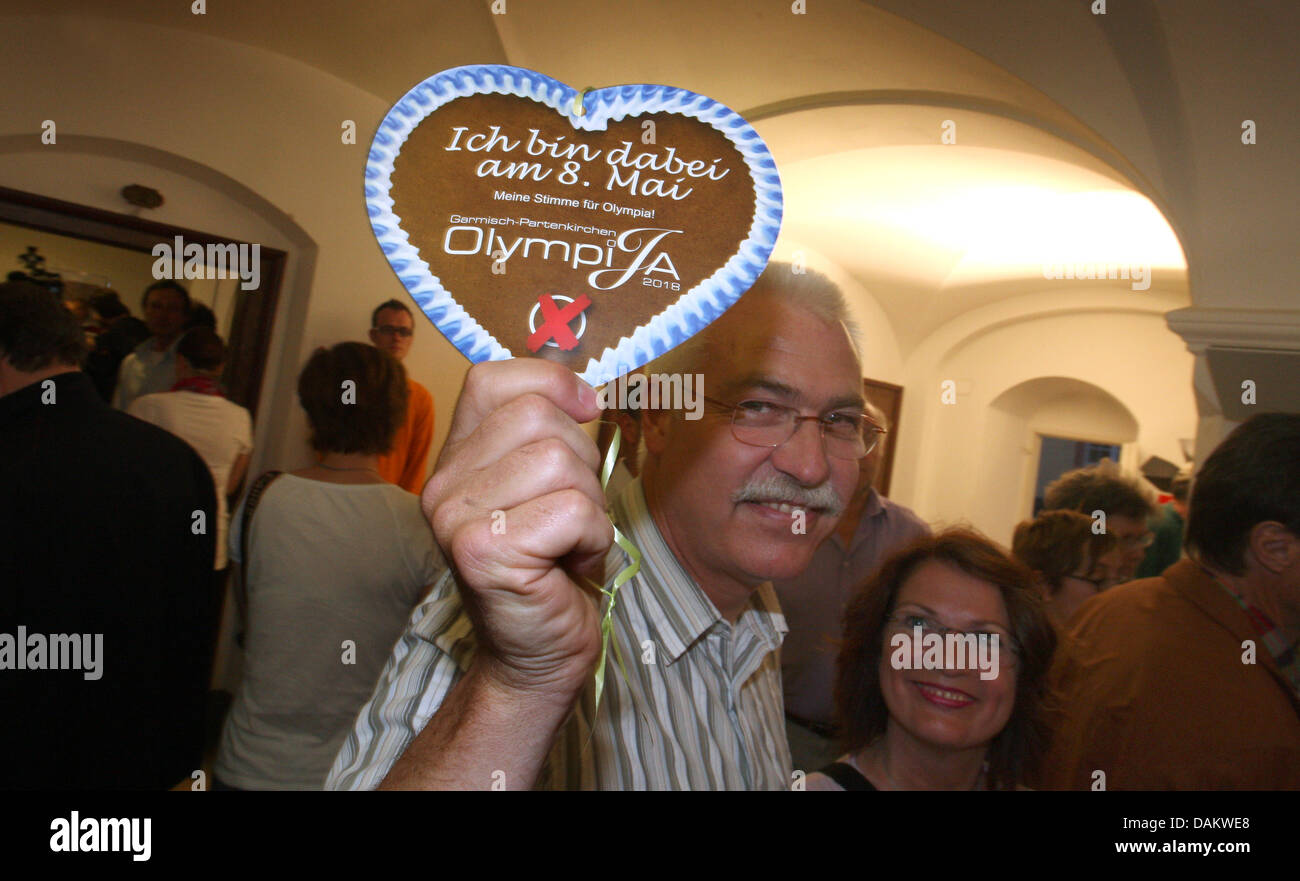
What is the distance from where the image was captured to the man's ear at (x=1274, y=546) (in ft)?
5.85

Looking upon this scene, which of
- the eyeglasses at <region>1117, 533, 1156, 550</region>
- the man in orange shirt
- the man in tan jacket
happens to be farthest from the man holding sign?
the man in orange shirt

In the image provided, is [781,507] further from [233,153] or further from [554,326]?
[233,153]

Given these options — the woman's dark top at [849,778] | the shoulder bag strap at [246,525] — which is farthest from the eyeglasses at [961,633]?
the shoulder bag strap at [246,525]

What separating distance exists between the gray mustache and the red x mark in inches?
18.8

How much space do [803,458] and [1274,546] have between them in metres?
1.10

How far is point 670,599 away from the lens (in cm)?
127

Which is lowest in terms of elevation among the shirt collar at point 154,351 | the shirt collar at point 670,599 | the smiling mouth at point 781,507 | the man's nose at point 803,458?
the shirt collar at point 670,599

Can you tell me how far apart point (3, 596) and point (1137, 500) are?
3.28 m

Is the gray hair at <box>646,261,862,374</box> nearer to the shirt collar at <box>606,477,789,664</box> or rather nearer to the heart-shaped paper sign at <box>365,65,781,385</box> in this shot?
the shirt collar at <box>606,477,789,664</box>

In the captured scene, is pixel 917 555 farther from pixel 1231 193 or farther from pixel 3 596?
pixel 1231 193

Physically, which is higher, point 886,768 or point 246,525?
point 246,525

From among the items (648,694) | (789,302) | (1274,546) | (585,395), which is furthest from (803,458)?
(1274,546)

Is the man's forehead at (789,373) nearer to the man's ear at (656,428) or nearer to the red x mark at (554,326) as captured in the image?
the man's ear at (656,428)

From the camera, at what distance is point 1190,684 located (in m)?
1.67
